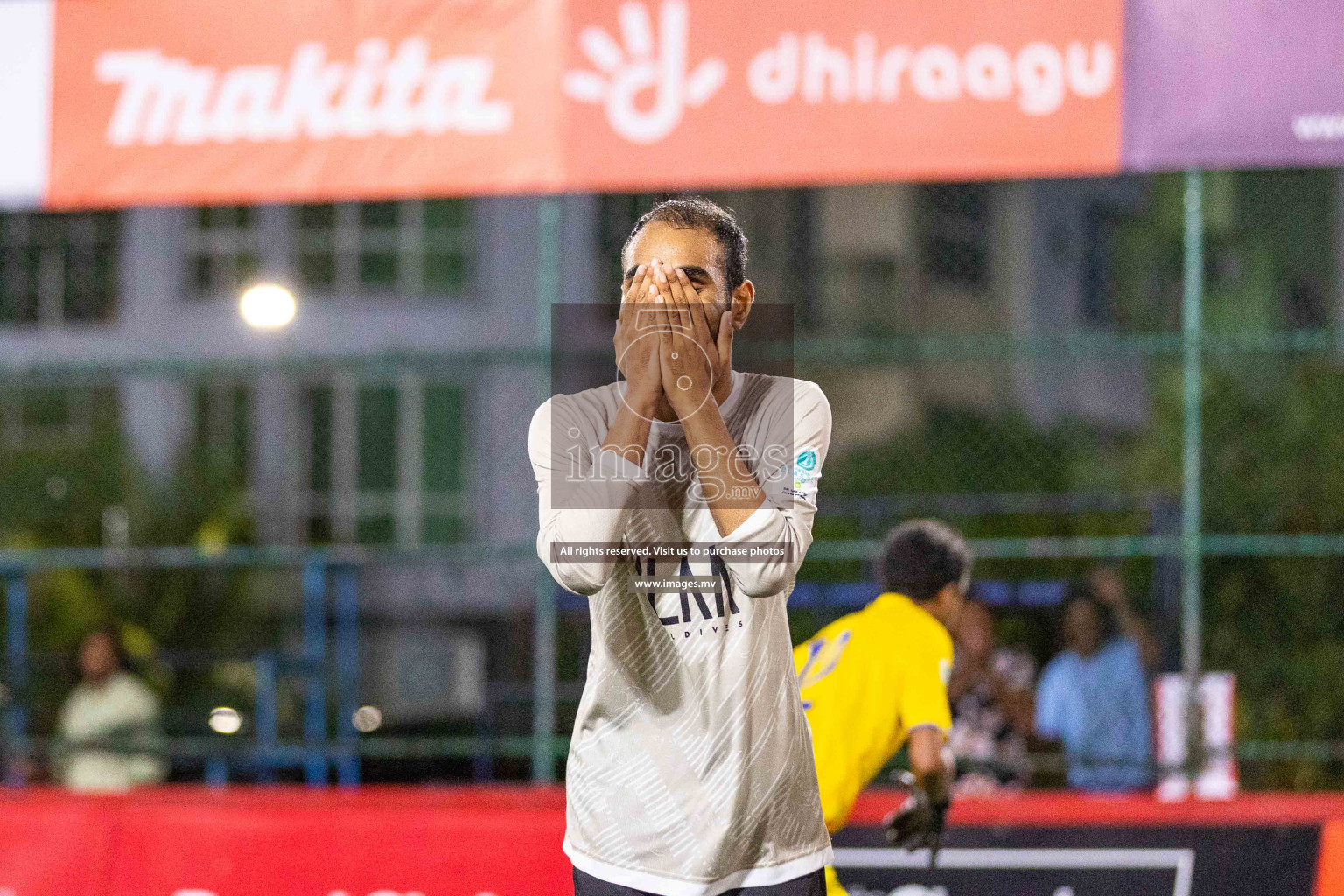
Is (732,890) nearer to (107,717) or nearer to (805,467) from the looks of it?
(805,467)

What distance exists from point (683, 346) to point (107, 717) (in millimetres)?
6454

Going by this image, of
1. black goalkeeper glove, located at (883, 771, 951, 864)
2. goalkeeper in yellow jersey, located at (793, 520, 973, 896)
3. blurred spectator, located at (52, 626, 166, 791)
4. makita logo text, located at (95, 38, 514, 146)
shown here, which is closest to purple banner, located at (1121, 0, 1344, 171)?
goalkeeper in yellow jersey, located at (793, 520, 973, 896)

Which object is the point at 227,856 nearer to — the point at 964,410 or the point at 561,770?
the point at 561,770

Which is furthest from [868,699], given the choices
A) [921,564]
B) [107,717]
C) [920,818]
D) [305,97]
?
[107,717]

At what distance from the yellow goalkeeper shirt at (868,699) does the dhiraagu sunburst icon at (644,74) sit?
2155 millimetres

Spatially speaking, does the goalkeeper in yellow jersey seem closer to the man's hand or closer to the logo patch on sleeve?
the logo patch on sleeve

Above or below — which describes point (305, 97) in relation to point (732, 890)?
above

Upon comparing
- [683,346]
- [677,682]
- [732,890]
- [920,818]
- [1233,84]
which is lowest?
[920,818]

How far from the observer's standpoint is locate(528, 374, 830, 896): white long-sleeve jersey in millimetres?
2021

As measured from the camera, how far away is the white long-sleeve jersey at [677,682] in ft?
6.63

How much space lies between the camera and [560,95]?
16.0 feet

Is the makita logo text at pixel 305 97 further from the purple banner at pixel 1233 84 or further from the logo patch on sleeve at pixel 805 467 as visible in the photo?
the logo patch on sleeve at pixel 805 467

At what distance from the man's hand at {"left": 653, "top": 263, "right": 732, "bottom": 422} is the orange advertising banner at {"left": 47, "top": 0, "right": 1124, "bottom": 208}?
9.60 ft

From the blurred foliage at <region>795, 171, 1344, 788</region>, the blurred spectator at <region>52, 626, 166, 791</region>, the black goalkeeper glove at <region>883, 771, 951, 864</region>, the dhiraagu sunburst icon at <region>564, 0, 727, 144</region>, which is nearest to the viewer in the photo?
the black goalkeeper glove at <region>883, 771, 951, 864</region>
